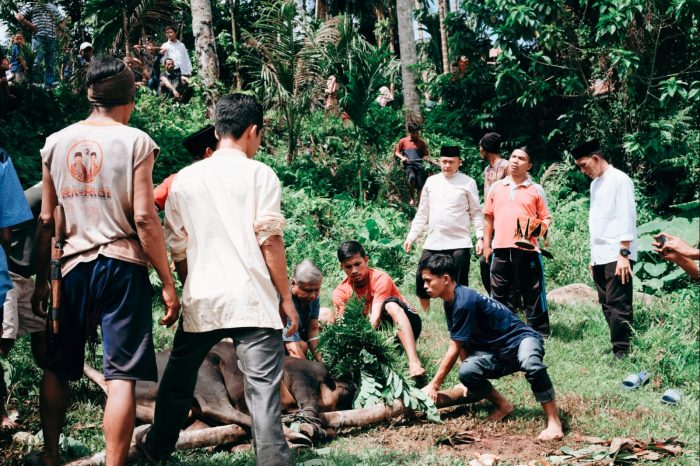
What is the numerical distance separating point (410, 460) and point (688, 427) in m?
2.21

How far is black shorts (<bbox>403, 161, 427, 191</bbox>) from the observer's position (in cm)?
1361

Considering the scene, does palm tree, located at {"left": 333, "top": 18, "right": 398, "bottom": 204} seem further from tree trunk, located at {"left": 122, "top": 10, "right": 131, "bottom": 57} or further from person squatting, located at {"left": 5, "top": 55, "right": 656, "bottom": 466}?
person squatting, located at {"left": 5, "top": 55, "right": 656, "bottom": 466}

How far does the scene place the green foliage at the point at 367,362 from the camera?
5.36 m

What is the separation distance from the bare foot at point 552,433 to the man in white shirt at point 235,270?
2.12 metres

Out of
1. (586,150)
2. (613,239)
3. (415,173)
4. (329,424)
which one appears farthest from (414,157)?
(329,424)

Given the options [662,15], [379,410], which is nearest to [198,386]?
[379,410]

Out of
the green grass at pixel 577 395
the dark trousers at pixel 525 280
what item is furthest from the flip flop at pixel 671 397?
the dark trousers at pixel 525 280

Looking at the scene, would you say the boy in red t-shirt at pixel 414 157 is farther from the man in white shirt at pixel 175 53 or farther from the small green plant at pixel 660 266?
the man in white shirt at pixel 175 53

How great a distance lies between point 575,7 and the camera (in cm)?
1382

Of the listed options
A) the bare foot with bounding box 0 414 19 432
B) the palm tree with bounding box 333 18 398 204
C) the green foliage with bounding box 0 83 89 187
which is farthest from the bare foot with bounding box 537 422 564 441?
the green foliage with bounding box 0 83 89 187

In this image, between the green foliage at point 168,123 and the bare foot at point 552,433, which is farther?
the green foliage at point 168,123

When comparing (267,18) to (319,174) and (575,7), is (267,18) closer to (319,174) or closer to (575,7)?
(319,174)

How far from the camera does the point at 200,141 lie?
5.20 metres

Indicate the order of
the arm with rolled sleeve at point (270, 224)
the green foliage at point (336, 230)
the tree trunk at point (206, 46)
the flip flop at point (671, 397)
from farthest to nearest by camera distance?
the tree trunk at point (206, 46) → the green foliage at point (336, 230) → the flip flop at point (671, 397) → the arm with rolled sleeve at point (270, 224)
